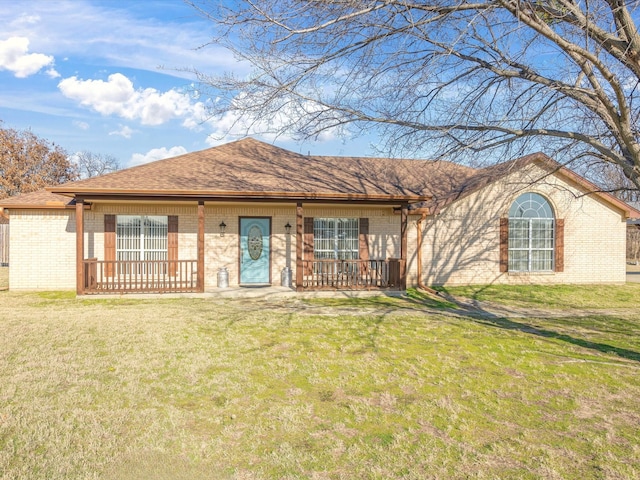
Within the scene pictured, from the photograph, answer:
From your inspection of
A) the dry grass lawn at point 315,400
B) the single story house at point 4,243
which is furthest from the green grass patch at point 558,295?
the single story house at point 4,243

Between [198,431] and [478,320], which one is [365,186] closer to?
[478,320]

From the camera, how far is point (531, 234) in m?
15.6

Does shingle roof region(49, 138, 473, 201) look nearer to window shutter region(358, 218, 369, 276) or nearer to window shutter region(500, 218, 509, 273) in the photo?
window shutter region(358, 218, 369, 276)

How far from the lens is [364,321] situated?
8.95 m

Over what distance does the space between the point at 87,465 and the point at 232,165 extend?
478 inches

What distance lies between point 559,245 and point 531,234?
103 cm

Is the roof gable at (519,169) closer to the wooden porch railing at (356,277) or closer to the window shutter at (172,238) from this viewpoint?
the wooden porch railing at (356,277)

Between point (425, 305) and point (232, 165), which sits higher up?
point (232, 165)

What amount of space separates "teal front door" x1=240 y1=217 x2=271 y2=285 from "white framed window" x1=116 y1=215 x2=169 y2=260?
236cm

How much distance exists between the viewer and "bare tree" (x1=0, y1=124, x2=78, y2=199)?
3303 centimetres

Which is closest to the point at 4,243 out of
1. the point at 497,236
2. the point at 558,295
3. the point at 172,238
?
the point at 172,238

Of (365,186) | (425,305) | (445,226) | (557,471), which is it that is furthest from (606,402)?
(445,226)

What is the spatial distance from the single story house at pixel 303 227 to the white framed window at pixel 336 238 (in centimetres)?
3

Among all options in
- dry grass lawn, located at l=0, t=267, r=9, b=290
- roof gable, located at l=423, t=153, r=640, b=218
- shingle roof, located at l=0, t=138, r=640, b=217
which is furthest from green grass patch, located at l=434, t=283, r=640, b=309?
dry grass lawn, located at l=0, t=267, r=9, b=290
